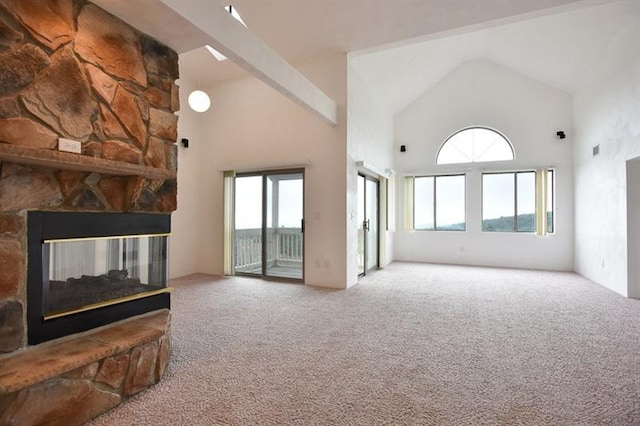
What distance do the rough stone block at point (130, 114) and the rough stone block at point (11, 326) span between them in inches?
49.6

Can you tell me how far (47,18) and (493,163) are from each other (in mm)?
7795

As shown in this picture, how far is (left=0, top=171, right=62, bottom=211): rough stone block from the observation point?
5.95 ft

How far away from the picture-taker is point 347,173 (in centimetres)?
518

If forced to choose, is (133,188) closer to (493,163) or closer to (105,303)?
(105,303)

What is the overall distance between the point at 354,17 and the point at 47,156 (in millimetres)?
3895

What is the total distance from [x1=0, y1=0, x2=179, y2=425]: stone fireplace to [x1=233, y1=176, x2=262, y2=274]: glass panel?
3.36 m

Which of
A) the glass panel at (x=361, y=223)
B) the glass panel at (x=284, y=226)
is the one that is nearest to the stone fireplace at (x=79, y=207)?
the glass panel at (x=284, y=226)

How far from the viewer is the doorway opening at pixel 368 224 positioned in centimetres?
605

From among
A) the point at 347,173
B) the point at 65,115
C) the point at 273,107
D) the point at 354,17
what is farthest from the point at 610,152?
the point at 65,115

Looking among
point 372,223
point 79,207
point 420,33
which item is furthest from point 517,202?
point 79,207

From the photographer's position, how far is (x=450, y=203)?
26.0ft

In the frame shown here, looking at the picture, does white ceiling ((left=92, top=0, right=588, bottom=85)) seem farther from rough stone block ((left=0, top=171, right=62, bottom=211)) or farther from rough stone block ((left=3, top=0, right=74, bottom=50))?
rough stone block ((left=0, top=171, right=62, bottom=211))

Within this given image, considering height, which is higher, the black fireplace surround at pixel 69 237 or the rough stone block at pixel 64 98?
the rough stone block at pixel 64 98

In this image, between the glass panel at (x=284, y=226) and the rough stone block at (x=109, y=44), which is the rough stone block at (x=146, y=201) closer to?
the rough stone block at (x=109, y=44)
